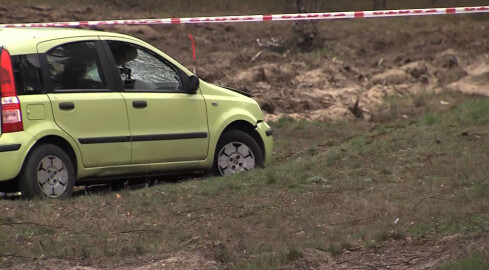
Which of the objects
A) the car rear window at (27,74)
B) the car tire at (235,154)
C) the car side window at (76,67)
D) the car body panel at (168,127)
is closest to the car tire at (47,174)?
the car rear window at (27,74)

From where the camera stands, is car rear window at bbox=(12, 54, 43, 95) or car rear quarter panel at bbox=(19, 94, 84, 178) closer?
car rear quarter panel at bbox=(19, 94, 84, 178)

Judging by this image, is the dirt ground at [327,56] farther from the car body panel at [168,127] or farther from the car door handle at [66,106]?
the car door handle at [66,106]

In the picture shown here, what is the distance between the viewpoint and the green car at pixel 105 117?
352 inches

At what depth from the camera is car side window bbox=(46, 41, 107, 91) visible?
934 centimetres

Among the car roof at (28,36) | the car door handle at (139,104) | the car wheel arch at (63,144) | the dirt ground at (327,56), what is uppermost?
the car roof at (28,36)

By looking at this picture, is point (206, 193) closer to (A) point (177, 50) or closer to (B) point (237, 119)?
(B) point (237, 119)

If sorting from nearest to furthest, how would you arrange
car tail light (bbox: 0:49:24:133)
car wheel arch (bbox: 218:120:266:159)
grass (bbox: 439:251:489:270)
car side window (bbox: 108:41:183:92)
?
1. grass (bbox: 439:251:489:270)
2. car tail light (bbox: 0:49:24:133)
3. car side window (bbox: 108:41:183:92)
4. car wheel arch (bbox: 218:120:266:159)

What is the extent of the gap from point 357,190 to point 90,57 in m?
2.76

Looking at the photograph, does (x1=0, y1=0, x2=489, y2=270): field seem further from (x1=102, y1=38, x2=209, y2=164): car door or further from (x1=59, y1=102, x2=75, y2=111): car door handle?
(x1=59, y1=102, x2=75, y2=111): car door handle

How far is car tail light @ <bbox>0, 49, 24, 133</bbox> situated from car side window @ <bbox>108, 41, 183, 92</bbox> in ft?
4.07

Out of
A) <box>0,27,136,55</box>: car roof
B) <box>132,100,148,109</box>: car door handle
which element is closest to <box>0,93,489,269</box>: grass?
<box>132,100,148,109</box>: car door handle

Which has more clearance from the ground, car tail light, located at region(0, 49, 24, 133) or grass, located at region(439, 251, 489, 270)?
car tail light, located at region(0, 49, 24, 133)

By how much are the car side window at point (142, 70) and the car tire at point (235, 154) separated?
0.77 meters

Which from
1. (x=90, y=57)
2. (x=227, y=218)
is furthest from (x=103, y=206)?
(x=90, y=57)
